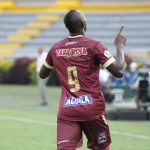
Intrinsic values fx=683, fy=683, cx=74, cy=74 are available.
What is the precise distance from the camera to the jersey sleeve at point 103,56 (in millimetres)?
7020

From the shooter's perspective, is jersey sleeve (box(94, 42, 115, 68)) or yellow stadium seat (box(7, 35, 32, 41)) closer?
jersey sleeve (box(94, 42, 115, 68))

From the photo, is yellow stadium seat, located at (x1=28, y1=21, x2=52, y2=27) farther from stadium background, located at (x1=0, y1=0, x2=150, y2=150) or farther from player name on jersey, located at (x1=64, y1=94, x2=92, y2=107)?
player name on jersey, located at (x1=64, y1=94, x2=92, y2=107)

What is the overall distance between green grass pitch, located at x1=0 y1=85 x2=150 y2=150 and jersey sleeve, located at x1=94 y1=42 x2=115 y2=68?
16.0 ft

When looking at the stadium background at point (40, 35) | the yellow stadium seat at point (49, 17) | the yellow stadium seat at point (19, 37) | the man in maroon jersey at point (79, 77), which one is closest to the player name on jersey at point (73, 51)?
the man in maroon jersey at point (79, 77)

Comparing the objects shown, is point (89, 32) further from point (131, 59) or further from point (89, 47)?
point (89, 47)

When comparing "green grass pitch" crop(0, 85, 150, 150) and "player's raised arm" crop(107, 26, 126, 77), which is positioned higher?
"player's raised arm" crop(107, 26, 126, 77)

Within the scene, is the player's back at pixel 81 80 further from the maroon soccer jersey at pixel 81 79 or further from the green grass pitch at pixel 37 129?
the green grass pitch at pixel 37 129

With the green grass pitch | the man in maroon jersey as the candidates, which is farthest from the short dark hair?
the green grass pitch

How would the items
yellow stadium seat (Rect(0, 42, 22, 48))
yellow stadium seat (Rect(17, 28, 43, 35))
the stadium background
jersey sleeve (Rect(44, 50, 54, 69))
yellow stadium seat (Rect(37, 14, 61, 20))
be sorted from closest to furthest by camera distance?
jersey sleeve (Rect(44, 50, 54, 69)) → the stadium background → yellow stadium seat (Rect(0, 42, 22, 48)) → yellow stadium seat (Rect(17, 28, 43, 35)) → yellow stadium seat (Rect(37, 14, 61, 20))

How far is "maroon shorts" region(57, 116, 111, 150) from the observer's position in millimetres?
7121

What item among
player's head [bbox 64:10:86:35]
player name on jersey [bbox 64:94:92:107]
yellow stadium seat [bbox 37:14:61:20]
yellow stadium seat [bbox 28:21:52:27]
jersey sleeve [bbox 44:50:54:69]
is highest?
player's head [bbox 64:10:86:35]

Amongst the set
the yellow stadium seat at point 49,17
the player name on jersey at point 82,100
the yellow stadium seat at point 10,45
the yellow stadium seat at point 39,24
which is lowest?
the yellow stadium seat at point 10,45

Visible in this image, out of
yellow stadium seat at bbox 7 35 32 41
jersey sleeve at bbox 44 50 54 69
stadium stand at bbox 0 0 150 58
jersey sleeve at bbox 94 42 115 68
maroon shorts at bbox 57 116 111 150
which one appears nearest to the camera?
jersey sleeve at bbox 94 42 115 68

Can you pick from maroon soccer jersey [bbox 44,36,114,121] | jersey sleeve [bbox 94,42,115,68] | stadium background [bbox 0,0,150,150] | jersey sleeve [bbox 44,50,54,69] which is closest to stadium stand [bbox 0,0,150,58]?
stadium background [bbox 0,0,150,150]
